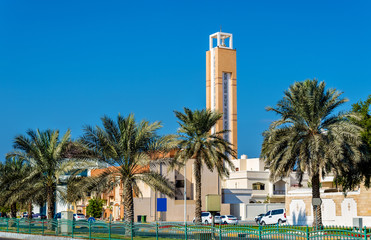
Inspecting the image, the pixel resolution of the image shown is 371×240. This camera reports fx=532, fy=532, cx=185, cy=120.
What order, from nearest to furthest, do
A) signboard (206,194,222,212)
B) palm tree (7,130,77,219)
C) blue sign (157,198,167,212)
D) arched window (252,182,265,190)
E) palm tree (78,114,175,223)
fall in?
signboard (206,194,222,212), palm tree (78,114,175,223), palm tree (7,130,77,219), blue sign (157,198,167,212), arched window (252,182,265,190)

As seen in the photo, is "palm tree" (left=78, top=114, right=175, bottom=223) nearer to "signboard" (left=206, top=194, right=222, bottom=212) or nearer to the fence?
the fence

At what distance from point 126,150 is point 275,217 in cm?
2551

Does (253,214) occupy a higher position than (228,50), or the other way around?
(228,50)

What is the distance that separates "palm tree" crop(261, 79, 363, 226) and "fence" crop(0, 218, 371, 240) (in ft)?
21.9

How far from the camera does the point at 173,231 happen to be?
80.3ft

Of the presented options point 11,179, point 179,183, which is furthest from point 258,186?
point 11,179

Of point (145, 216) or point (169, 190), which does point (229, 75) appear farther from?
point (169, 190)

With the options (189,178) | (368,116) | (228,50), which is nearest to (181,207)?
(189,178)

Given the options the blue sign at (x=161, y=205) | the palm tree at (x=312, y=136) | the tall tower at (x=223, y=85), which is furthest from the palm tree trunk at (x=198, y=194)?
the tall tower at (x=223, y=85)

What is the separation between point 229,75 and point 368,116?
3024 inches

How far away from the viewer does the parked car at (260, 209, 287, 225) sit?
51.8 m

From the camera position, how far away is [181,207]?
2704 inches

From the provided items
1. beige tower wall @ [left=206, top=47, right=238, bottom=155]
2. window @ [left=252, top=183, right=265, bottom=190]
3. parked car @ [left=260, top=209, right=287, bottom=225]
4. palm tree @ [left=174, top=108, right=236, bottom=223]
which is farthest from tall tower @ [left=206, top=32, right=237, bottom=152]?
palm tree @ [left=174, top=108, right=236, bottom=223]

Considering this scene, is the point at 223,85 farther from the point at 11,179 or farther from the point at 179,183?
the point at 11,179
